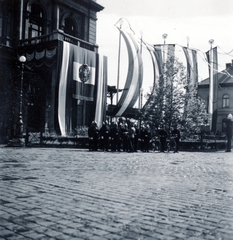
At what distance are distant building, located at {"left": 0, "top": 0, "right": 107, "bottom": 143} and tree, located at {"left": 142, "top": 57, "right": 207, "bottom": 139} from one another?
4060mm

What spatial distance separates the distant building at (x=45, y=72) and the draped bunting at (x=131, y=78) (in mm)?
2002

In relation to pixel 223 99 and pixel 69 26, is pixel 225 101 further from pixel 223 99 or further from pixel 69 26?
pixel 69 26

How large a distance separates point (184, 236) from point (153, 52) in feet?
76.4

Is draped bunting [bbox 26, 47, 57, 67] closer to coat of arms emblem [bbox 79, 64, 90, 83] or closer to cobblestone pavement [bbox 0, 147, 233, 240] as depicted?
coat of arms emblem [bbox 79, 64, 90, 83]

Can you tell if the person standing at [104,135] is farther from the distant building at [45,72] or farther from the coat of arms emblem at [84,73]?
the coat of arms emblem at [84,73]

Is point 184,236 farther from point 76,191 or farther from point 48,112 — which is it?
point 48,112

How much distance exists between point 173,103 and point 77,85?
713cm

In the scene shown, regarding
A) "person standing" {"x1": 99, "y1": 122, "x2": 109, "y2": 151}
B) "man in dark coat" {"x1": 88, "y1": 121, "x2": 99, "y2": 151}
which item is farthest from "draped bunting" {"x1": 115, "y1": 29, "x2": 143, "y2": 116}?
"man in dark coat" {"x1": 88, "y1": 121, "x2": 99, "y2": 151}

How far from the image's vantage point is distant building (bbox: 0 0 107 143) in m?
21.9

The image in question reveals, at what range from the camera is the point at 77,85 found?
23766mm

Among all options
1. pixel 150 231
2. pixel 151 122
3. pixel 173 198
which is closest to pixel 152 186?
pixel 173 198

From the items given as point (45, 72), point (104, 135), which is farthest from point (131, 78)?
point (104, 135)

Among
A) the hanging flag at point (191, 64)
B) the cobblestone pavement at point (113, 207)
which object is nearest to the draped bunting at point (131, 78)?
the hanging flag at point (191, 64)

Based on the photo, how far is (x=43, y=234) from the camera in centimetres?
316
